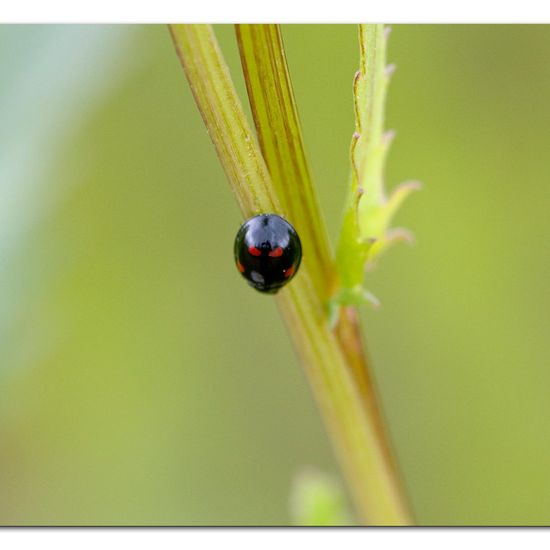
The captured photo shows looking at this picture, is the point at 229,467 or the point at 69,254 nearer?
the point at 69,254

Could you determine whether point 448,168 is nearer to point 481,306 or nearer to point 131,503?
point 481,306

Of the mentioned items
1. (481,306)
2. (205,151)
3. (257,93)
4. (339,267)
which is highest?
(257,93)

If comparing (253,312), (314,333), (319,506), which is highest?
(314,333)

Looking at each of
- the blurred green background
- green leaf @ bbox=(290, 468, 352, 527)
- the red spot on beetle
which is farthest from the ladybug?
the blurred green background

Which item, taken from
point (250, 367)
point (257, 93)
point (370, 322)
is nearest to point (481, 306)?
point (370, 322)
